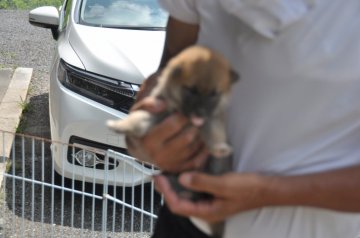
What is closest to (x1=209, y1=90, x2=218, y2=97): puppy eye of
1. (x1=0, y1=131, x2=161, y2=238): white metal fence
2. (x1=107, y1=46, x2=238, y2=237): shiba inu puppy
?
(x1=107, y1=46, x2=238, y2=237): shiba inu puppy

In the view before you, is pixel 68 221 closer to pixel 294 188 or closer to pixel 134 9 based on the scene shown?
pixel 134 9

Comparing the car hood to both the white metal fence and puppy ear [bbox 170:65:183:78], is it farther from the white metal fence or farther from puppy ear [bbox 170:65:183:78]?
puppy ear [bbox 170:65:183:78]

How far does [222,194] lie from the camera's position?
1319 millimetres

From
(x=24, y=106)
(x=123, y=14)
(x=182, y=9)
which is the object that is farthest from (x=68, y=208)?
(x=182, y=9)

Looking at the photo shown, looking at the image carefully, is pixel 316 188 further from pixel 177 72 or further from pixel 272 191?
pixel 177 72

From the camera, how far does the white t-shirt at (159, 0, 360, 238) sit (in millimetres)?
1338

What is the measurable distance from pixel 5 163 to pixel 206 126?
3085 mm

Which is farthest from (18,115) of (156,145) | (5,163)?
(156,145)

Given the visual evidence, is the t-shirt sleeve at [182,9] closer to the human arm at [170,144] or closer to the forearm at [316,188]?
the human arm at [170,144]

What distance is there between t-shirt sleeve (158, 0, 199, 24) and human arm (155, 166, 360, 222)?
451mm

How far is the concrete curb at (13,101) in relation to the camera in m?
5.47

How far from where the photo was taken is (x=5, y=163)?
4152 millimetres

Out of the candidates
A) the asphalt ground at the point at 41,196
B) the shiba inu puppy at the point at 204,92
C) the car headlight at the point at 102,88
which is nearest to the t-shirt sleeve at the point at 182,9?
the shiba inu puppy at the point at 204,92

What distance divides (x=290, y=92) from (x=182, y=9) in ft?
1.27
